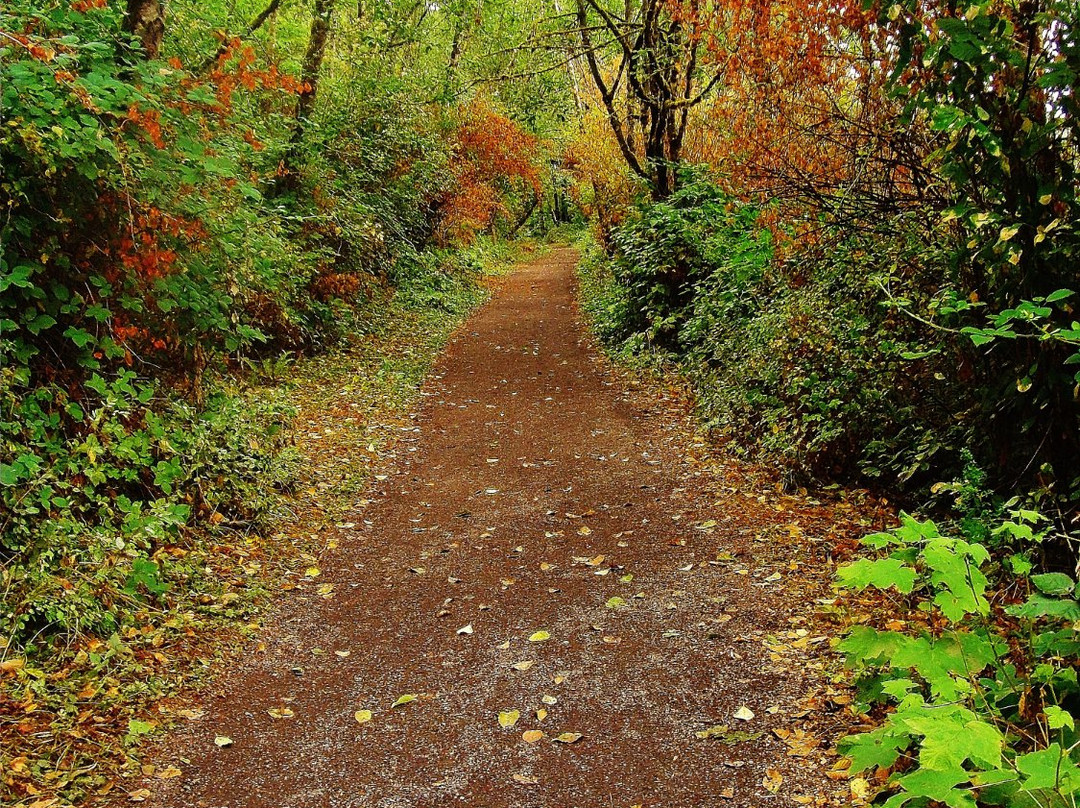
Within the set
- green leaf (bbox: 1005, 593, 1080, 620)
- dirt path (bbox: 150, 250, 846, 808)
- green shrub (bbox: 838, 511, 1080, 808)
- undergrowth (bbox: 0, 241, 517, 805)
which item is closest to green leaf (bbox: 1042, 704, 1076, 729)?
green shrub (bbox: 838, 511, 1080, 808)

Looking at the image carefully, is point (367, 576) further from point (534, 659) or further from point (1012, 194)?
point (1012, 194)

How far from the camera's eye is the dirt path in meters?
3.79

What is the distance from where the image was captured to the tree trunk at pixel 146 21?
6.85m

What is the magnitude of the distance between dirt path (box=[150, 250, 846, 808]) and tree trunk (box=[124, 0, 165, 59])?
4624 millimetres

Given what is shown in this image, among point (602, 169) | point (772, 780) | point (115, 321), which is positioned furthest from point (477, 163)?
point (772, 780)

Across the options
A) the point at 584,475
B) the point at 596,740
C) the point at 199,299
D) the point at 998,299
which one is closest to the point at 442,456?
the point at 584,475

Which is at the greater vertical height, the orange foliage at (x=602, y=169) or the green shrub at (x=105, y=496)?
the orange foliage at (x=602, y=169)

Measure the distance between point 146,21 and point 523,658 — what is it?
639 cm

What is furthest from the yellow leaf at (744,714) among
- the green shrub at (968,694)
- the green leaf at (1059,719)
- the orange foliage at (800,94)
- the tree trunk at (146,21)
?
the tree trunk at (146,21)

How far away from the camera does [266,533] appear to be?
6766 millimetres

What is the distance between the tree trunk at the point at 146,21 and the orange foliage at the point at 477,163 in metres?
14.3

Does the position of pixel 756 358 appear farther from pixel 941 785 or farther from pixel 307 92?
pixel 307 92

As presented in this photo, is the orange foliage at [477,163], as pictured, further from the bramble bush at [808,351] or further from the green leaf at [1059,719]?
the green leaf at [1059,719]

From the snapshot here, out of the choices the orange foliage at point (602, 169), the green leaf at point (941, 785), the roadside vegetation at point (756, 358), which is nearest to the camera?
the green leaf at point (941, 785)
